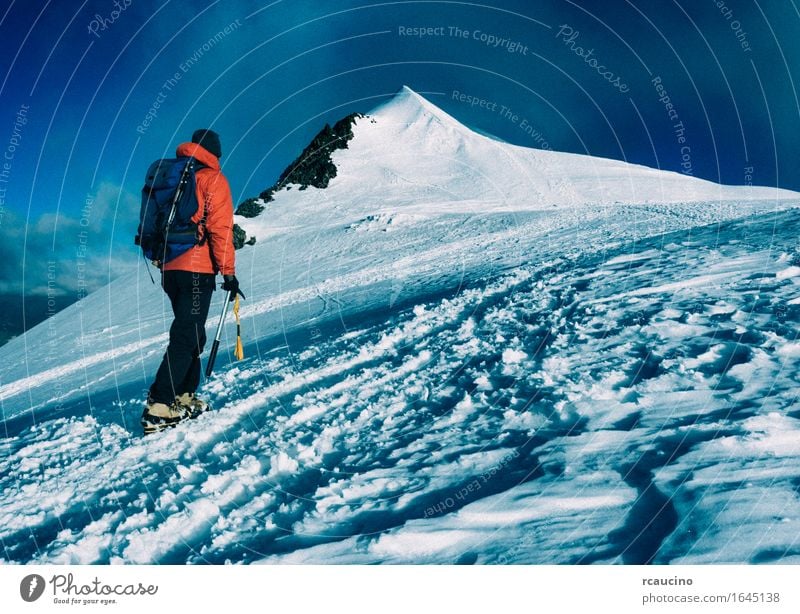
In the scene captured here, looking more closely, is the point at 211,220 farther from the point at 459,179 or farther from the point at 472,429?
the point at 459,179

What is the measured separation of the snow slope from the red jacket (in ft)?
4.33

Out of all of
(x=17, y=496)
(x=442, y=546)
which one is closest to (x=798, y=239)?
(x=442, y=546)

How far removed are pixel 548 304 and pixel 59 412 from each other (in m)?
5.55

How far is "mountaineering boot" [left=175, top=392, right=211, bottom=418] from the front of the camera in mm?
4188

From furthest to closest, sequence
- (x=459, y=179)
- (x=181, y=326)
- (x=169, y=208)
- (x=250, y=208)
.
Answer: (x=459, y=179)
(x=250, y=208)
(x=181, y=326)
(x=169, y=208)

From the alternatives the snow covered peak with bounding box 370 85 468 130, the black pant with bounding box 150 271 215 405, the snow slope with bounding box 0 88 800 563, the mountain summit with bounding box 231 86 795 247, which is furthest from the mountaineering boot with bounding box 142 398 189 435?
the snow covered peak with bounding box 370 85 468 130

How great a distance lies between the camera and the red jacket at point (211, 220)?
3820 mm

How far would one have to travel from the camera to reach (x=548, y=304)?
5.56 m

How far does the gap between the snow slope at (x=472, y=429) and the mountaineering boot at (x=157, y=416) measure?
237 mm

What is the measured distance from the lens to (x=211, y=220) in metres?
3.85

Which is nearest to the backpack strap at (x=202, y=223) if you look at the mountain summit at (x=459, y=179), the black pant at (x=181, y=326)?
the black pant at (x=181, y=326)

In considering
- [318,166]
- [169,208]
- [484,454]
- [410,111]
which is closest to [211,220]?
[169,208]

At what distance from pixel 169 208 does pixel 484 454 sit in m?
2.93
